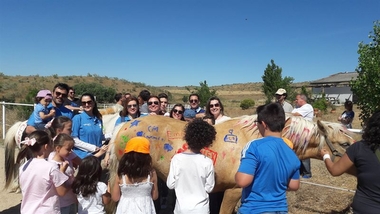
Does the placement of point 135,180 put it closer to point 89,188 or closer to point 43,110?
point 89,188

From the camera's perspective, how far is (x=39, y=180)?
2.23 metres

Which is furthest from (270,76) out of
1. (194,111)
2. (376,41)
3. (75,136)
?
(75,136)

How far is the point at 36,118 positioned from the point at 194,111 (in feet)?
8.66

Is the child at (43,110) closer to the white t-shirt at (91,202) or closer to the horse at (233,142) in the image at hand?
the horse at (233,142)

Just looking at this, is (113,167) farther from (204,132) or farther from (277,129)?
(277,129)


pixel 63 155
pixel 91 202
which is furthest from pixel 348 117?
pixel 63 155

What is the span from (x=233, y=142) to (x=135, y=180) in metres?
1.40

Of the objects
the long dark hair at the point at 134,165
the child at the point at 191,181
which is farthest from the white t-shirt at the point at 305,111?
the long dark hair at the point at 134,165

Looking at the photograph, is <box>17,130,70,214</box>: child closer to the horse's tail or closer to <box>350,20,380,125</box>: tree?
the horse's tail

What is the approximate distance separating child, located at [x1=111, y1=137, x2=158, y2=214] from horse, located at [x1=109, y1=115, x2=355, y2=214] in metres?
1.00

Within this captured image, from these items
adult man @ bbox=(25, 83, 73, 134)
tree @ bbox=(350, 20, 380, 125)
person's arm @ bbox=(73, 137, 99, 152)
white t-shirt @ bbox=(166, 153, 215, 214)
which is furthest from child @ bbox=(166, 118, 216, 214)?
tree @ bbox=(350, 20, 380, 125)

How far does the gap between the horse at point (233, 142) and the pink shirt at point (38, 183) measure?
4.31 ft

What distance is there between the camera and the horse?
3154 mm

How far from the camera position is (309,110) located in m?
5.52
